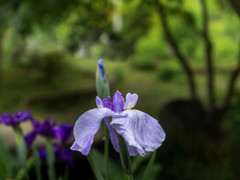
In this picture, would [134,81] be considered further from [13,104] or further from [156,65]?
[13,104]

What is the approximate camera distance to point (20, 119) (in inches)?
43.1

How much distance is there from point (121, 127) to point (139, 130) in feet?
0.14

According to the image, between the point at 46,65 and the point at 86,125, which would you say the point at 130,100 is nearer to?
the point at 86,125

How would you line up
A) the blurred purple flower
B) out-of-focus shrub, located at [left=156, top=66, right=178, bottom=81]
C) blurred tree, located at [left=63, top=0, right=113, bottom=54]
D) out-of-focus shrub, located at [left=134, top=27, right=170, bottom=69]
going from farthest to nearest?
out-of-focus shrub, located at [left=134, top=27, right=170, bottom=69] → out-of-focus shrub, located at [left=156, top=66, right=178, bottom=81] → blurred tree, located at [left=63, top=0, right=113, bottom=54] → the blurred purple flower

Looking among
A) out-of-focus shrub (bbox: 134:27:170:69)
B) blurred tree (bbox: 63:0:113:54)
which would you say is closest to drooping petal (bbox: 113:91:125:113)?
blurred tree (bbox: 63:0:113:54)

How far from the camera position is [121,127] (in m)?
0.71

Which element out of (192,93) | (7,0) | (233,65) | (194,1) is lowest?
(233,65)

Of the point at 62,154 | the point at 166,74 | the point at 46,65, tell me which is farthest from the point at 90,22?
the point at 62,154

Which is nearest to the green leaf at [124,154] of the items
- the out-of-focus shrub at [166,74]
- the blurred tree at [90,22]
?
the blurred tree at [90,22]

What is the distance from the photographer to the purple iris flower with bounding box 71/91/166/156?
711 millimetres

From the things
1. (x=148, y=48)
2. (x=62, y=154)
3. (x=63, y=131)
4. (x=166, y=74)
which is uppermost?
(x=63, y=131)

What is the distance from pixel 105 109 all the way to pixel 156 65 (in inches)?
322

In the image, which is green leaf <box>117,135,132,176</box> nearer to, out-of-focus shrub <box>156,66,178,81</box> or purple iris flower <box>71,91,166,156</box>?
purple iris flower <box>71,91,166,156</box>

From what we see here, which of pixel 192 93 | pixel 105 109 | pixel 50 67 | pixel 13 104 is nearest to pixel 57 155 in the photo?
pixel 105 109
